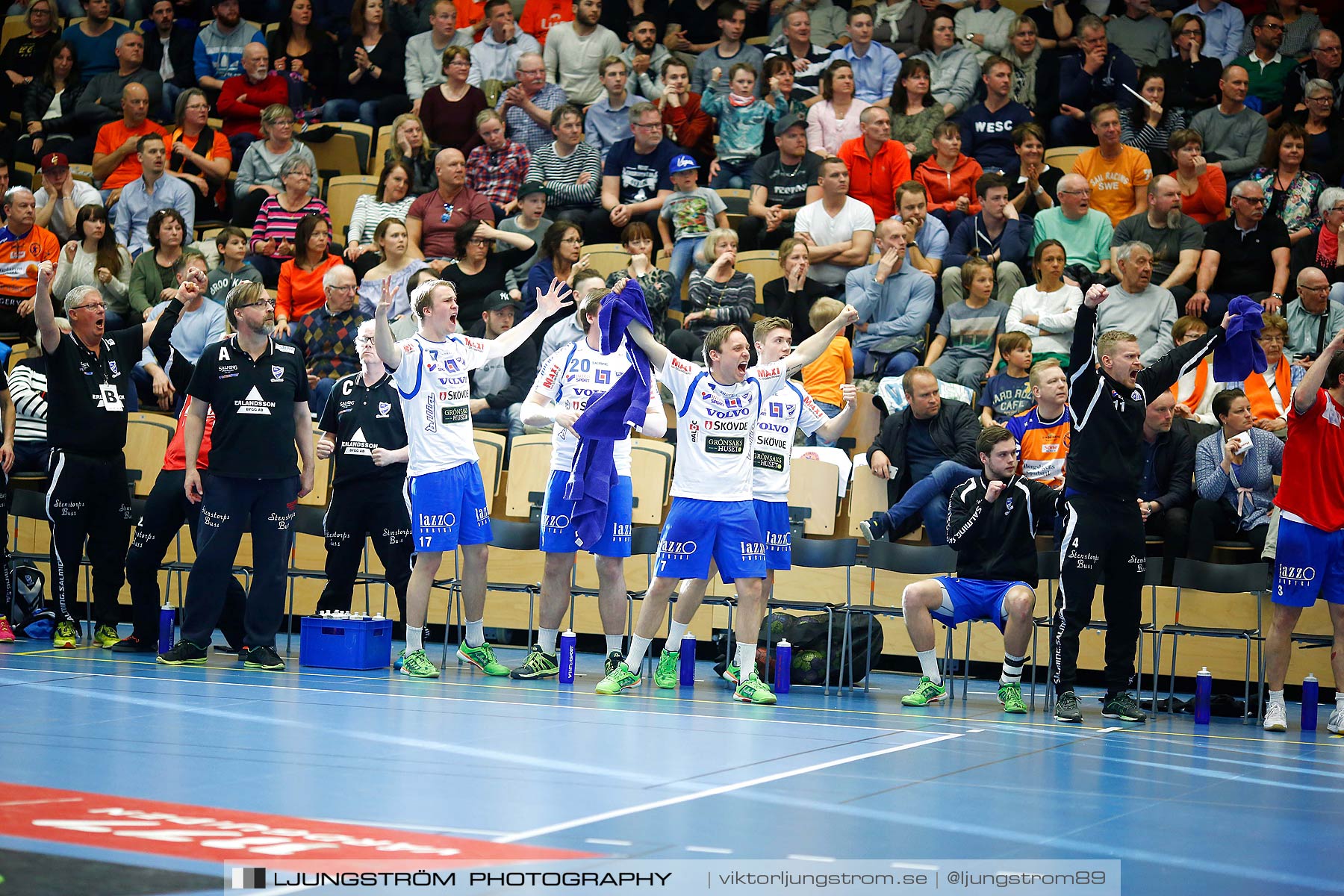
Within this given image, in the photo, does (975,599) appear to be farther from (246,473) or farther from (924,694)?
(246,473)

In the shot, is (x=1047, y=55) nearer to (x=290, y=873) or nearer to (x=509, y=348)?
(x=509, y=348)

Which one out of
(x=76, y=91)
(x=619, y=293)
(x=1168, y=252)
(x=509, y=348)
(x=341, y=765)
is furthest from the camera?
(x=76, y=91)

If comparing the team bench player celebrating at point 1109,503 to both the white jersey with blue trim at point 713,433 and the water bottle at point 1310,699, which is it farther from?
the white jersey with blue trim at point 713,433

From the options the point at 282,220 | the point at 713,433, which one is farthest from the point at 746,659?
the point at 282,220

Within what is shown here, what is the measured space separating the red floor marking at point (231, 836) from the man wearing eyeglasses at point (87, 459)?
5048 millimetres

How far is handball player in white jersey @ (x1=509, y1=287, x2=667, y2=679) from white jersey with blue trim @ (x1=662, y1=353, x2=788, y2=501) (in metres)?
0.31

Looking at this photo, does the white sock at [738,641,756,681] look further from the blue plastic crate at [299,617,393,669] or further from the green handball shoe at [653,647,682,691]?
the blue plastic crate at [299,617,393,669]

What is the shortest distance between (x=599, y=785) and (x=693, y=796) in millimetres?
374

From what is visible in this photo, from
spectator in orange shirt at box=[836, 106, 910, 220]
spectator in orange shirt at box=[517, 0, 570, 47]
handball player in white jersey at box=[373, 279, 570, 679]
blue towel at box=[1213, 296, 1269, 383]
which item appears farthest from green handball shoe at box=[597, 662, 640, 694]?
spectator in orange shirt at box=[517, 0, 570, 47]

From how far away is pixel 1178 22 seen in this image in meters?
13.4

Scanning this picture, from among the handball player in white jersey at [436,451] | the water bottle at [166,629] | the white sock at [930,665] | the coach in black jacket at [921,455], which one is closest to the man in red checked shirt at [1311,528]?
the white sock at [930,665]

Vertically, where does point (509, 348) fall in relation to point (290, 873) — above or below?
above

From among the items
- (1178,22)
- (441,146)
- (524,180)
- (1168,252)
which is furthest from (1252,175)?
(441,146)

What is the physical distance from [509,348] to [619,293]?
0.96 m
